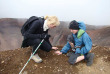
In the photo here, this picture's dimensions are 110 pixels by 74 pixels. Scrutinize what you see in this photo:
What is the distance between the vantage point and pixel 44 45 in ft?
9.39

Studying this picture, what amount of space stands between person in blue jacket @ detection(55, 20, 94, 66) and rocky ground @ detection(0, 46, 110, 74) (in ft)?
0.45

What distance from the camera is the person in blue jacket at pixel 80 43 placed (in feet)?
8.52

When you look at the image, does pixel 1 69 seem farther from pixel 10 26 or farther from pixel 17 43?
pixel 10 26

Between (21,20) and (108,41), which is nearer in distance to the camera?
(108,41)

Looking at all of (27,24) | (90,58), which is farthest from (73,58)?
(27,24)

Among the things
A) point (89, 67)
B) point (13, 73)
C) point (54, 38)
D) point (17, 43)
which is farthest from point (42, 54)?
point (17, 43)

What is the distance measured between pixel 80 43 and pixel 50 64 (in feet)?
2.49

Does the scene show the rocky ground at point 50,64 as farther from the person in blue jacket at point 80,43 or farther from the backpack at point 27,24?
the backpack at point 27,24

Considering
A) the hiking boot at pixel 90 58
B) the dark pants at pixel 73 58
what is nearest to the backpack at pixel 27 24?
the dark pants at pixel 73 58

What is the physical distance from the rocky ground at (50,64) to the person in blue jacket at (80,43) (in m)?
0.14

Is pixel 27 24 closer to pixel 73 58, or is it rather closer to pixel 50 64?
pixel 50 64

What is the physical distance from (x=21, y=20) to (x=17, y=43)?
1.50 metres

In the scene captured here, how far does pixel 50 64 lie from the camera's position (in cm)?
274

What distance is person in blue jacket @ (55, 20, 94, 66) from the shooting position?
260 centimetres
